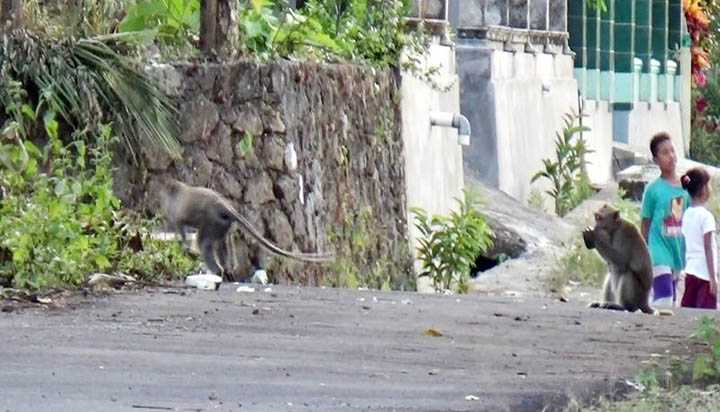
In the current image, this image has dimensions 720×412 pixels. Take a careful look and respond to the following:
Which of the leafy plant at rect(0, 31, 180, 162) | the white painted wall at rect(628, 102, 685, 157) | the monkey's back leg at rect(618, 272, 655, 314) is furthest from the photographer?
the white painted wall at rect(628, 102, 685, 157)

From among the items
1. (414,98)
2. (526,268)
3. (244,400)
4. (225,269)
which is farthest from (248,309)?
(526,268)

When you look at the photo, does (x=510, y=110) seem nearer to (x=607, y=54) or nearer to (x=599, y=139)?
(x=599, y=139)

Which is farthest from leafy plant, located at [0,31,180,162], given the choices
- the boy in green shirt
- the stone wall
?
the boy in green shirt

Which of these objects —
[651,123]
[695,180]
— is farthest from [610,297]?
[651,123]

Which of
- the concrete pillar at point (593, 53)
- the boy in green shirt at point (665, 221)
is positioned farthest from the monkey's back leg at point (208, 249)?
the concrete pillar at point (593, 53)

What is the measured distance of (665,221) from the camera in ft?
50.3

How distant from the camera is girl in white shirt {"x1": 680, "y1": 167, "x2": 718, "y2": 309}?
48.7 feet

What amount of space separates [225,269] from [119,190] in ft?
2.92

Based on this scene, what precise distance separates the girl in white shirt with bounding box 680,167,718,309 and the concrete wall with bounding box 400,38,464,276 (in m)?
3.90

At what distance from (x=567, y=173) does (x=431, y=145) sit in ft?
28.1

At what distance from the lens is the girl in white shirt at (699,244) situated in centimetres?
1484

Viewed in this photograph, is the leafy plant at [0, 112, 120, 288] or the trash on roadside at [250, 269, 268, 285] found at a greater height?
the leafy plant at [0, 112, 120, 288]

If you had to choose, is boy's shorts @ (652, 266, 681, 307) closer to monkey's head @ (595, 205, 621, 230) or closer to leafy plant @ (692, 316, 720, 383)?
monkey's head @ (595, 205, 621, 230)

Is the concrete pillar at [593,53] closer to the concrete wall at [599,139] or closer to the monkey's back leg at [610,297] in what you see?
the concrete wall at [599,139]
